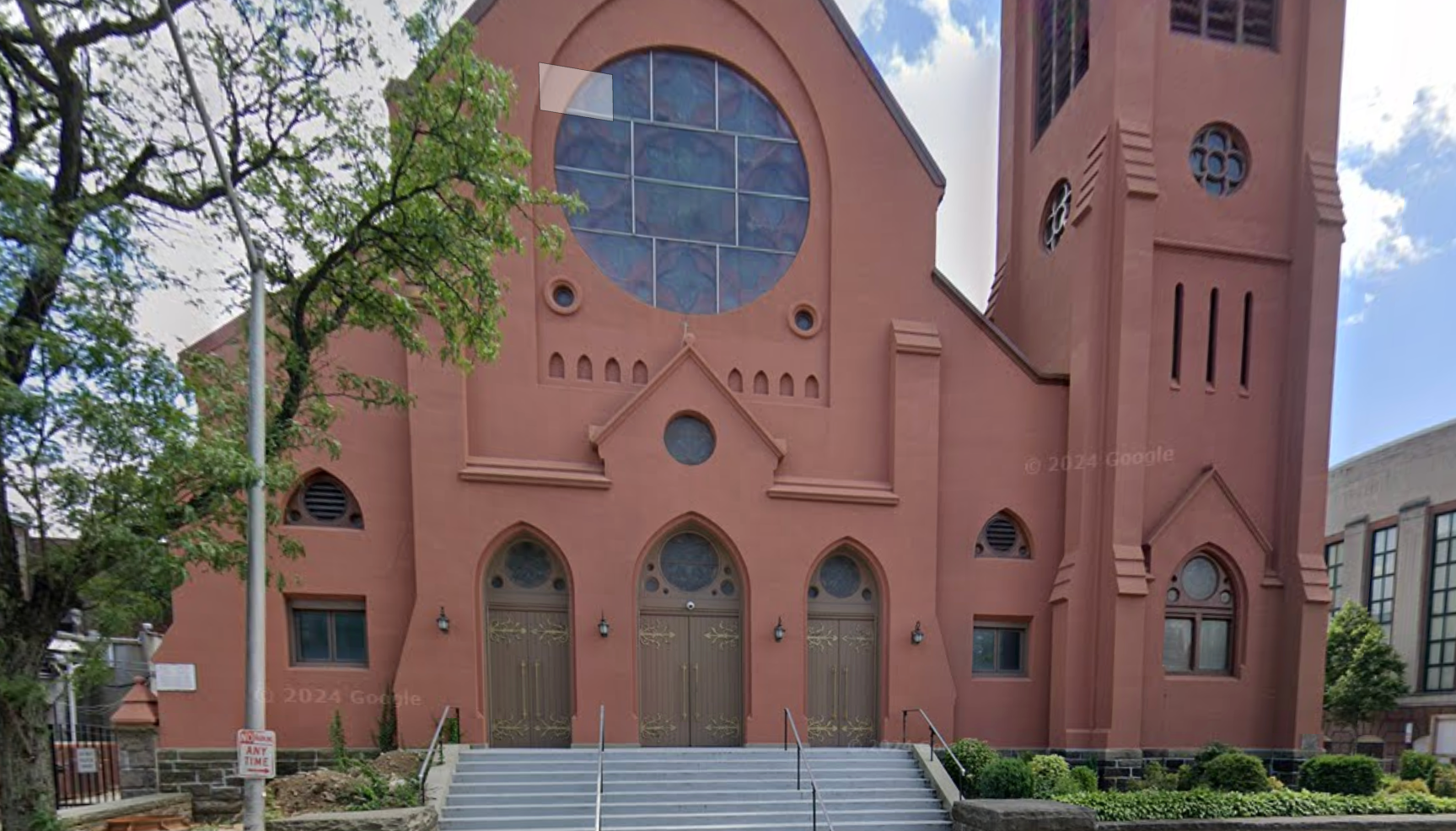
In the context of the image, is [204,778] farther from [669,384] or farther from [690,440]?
[669,384]

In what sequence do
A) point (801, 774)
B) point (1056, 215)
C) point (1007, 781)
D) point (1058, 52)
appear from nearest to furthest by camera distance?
point (1007, 781) < point (801, 774) < point (1056, 215) < point (1058, 52)

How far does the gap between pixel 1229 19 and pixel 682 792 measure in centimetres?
1835

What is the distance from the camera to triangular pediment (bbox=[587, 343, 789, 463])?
1216 cm

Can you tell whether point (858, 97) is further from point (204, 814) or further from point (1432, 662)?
point (1432, 662)

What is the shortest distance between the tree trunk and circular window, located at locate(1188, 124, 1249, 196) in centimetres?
1893

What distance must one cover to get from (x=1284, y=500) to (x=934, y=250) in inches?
341

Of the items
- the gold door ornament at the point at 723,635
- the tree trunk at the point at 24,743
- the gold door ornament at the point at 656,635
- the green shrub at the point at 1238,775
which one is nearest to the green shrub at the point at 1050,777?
the green shrub at the point at 1238,775

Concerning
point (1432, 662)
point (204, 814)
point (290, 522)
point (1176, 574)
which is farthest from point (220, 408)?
point (1432, 662)

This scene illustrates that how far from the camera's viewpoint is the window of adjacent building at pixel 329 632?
1149 cm

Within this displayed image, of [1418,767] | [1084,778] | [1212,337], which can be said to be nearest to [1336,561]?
[1418,767]

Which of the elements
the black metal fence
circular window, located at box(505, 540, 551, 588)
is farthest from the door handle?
the black metal fence

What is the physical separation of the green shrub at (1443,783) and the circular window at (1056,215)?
41.2ft

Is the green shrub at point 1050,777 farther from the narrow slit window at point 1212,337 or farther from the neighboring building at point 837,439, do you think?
the narrow slit window at point 1212,337

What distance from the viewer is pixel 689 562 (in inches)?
504
